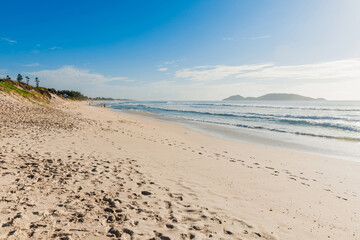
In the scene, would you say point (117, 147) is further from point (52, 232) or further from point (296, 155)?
point (296, 155)

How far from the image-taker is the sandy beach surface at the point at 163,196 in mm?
3891

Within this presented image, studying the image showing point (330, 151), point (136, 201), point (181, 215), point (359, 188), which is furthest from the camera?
point (330, 151)

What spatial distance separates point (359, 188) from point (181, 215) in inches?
278

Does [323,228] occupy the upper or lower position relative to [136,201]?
lower

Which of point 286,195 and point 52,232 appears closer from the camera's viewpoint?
point 52,232

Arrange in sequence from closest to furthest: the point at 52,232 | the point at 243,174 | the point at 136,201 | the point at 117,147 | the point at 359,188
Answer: the point at 52,232 → the point at 136,201 → the point at 359,188 → the point at 243,174 → the point at 117,147

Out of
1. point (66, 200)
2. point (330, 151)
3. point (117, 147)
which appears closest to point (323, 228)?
point (66, 200)

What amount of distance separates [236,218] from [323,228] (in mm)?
1993

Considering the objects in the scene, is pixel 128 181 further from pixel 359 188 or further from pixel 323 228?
pixel 359 188

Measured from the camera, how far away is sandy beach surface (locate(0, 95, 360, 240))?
3891 mm

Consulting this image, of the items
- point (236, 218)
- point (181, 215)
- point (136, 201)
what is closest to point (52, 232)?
point (136, 201)

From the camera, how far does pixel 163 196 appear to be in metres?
5.32

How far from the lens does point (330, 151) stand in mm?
13102

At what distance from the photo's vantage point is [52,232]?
3.51m
